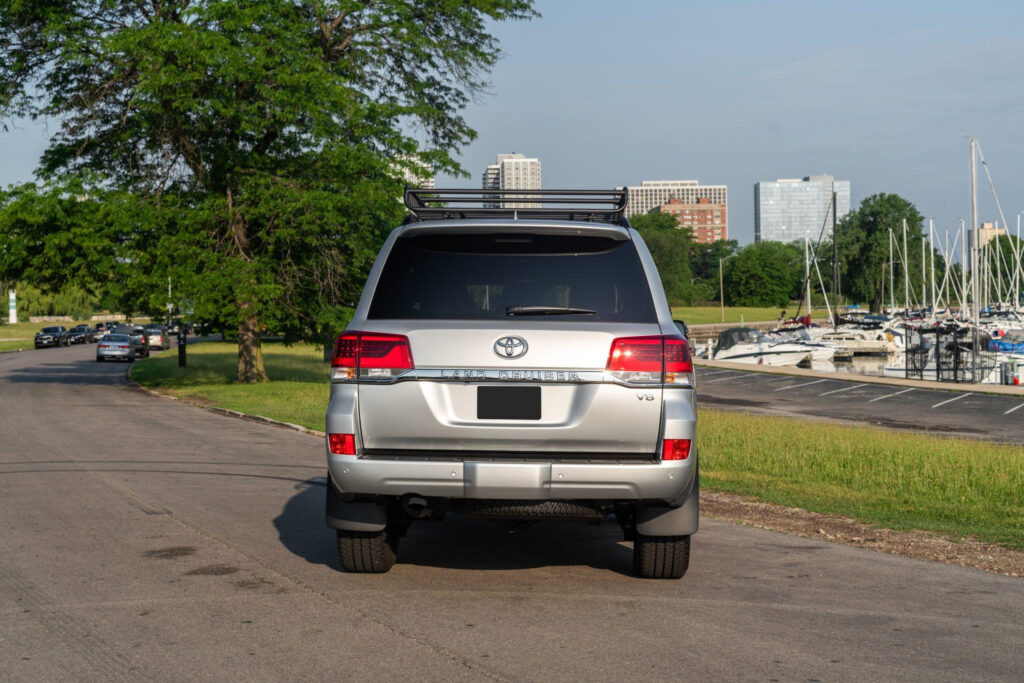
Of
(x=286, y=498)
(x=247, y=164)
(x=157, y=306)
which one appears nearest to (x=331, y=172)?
(x=247, y=164)

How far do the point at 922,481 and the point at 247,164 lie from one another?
2278 centimetres

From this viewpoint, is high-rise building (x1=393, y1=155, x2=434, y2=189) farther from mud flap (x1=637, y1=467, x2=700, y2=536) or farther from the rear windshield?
mud flap (x1=637, y1=467, x2=700, y2=536)

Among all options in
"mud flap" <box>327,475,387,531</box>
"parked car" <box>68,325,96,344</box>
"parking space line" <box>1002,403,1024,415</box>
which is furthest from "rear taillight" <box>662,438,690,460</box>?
"parked car" <box>68,325,96,344</box>

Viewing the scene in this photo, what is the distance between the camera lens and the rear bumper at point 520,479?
568 cm

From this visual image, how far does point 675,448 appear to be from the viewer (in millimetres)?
5777

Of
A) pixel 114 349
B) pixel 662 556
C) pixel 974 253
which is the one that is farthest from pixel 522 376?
pixel 114 349

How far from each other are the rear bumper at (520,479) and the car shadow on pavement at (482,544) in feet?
4.59

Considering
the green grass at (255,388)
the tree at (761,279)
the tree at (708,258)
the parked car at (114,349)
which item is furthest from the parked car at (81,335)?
the tree at (708,258)

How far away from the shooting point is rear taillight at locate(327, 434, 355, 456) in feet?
19.3

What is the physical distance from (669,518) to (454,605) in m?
1.37

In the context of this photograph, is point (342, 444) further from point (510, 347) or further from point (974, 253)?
point (974, 253)

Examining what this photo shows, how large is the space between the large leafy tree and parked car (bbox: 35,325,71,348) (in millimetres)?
A: 46285

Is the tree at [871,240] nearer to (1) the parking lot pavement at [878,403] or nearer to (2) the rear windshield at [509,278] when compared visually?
(1) the parking lot pavement at [878,403]

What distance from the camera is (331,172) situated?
30.2m
